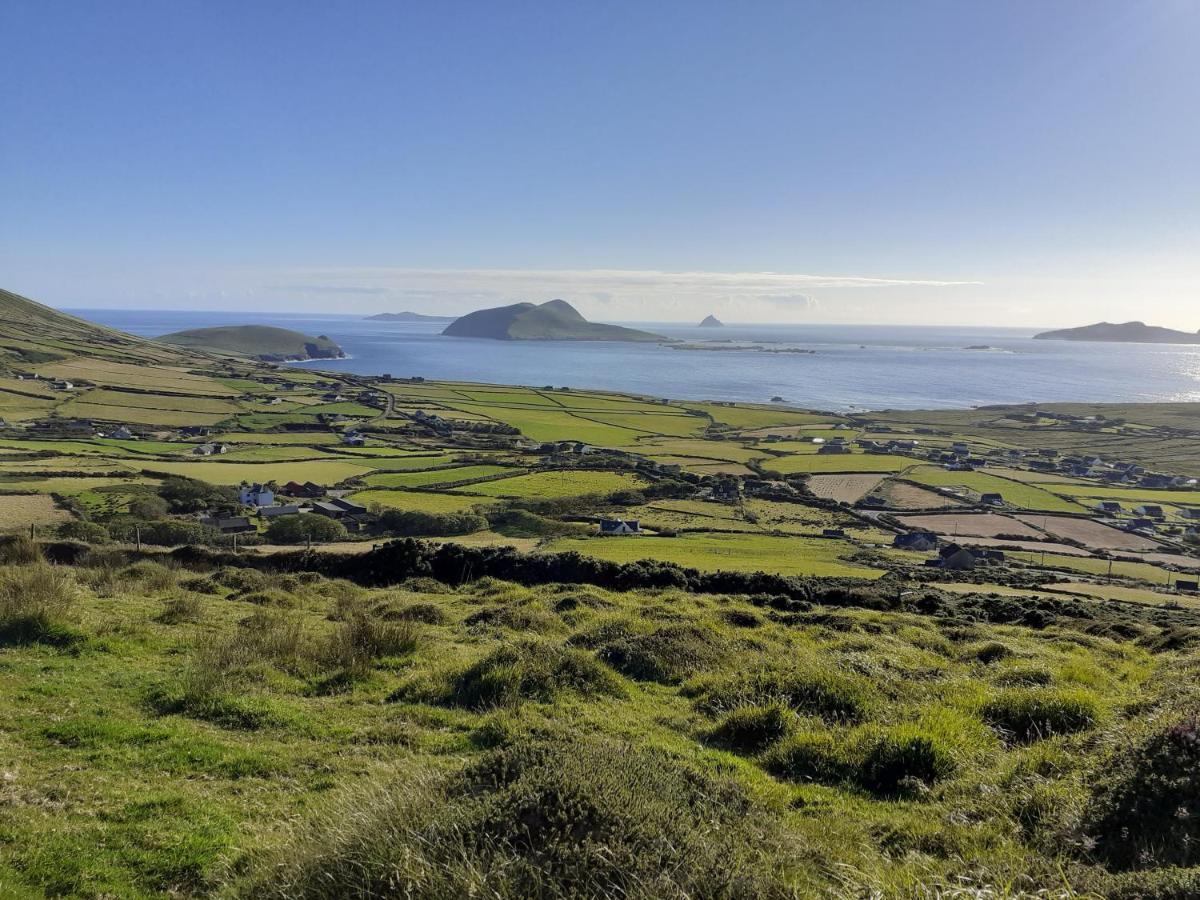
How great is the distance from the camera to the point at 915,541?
145 feet

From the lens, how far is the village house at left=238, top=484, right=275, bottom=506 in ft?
142

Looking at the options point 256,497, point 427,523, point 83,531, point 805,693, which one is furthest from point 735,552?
point 83,531

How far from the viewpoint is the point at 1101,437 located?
104 meters

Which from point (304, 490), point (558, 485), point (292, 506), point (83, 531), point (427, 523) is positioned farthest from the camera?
point (558, 485)

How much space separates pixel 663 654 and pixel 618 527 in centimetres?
3066

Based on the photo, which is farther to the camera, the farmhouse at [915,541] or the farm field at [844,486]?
the farm field at [844,486]

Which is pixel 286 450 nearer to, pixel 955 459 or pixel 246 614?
pixel 246 614

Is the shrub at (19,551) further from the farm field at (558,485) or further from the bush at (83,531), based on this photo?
the farm field at (558,485)

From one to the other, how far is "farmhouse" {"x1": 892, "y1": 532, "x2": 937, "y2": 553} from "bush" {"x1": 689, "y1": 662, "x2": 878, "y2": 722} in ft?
119

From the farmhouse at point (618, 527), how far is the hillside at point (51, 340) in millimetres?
101742

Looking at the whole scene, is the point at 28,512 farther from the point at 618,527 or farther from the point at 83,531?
the point at 618,527

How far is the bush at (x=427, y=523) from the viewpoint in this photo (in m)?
40.3

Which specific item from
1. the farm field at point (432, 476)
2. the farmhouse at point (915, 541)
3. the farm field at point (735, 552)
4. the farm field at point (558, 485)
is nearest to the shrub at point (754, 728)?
the farm field at point (735, 552)

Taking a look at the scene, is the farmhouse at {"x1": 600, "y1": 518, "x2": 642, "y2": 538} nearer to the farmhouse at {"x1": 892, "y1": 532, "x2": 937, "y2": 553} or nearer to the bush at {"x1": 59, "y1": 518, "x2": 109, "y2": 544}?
the farmhouse at {"x1": 892, "y1": 532, "x2": 937, "y2": 553}
